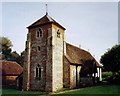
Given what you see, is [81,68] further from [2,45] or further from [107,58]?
[2,45]

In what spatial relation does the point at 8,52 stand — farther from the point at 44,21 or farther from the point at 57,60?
the point at 57,60

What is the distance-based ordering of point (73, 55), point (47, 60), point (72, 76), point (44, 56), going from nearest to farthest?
point (47, 60)
point (44, 56)
point (72, 76)
point (73, 55)

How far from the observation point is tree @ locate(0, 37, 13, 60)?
2174 inches

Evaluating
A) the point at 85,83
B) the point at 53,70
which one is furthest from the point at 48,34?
the point at 85,83

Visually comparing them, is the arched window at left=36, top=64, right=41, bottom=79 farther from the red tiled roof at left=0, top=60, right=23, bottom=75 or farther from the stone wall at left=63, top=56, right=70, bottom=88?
the red tiled roof at left=0, top=60, right=23, bottom=75

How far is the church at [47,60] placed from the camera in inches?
854

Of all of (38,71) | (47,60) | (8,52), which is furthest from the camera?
(8,52)

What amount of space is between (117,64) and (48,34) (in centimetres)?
2068

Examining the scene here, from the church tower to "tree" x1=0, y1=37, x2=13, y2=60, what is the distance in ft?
117

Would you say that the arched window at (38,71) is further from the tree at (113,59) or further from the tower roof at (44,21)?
the tree at (113,59)

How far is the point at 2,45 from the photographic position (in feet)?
184

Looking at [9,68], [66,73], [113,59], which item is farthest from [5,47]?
[113,59]

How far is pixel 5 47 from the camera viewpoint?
56.6 metres

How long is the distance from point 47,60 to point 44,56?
1.19 metres
